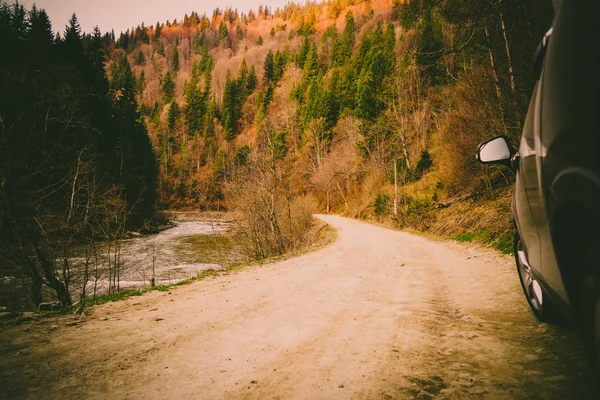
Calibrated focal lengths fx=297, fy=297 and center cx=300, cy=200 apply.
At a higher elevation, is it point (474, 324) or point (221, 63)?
point (221, 63)

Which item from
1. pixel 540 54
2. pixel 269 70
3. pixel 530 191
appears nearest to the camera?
pixel 540 54

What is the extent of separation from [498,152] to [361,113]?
35.7 meters

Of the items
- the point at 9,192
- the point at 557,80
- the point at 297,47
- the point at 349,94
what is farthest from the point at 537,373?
the point at 297,47

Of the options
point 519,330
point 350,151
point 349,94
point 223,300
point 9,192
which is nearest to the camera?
point 519,330

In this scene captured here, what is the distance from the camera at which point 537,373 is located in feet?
6.71

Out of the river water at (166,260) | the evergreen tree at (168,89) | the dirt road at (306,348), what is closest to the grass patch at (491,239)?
the dirt road at (306,348)

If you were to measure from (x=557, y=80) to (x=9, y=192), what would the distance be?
8981 mm

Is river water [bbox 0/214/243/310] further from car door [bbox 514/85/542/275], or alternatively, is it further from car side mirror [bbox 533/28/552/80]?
car side mirror [bbox 533/28/552/80]

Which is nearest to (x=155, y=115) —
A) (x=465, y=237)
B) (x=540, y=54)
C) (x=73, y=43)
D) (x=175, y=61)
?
(x=175, y=61)

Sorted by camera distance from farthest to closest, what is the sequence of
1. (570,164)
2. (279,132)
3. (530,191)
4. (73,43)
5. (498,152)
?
(279,132), (73,43), (498,152), (530,191), (570,164)

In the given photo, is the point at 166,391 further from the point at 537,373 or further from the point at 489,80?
the point at 489,80

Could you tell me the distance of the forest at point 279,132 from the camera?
664cm

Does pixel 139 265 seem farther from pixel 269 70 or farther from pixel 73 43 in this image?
pixel 269 70

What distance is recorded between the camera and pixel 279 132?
4750cm
